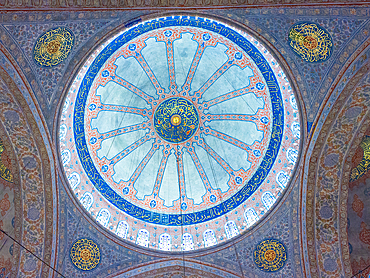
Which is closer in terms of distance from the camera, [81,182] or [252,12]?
[252,12]

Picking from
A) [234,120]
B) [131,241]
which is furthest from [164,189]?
[234,120]

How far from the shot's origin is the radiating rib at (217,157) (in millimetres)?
12617

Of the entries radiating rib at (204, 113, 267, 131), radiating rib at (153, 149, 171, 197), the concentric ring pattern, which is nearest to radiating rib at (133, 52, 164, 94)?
the concentric ring pattern

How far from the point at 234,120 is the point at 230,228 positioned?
159 inches

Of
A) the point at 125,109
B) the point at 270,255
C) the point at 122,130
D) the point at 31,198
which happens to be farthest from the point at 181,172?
the point at 31,198

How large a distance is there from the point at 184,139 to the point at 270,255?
5.46 meters

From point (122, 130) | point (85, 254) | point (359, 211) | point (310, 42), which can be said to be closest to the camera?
point (310, 42)

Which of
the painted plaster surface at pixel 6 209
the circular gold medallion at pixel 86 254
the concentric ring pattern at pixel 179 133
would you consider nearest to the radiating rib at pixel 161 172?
the concentric ring pattern at pixel 179 133

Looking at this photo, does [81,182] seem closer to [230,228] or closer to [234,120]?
[230,228]

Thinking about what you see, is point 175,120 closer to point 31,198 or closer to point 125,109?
point 125,109

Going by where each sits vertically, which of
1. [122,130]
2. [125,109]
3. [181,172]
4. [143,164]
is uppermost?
[125,109]

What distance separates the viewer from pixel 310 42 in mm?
7660

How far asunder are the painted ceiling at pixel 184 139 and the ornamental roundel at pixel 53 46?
24mm

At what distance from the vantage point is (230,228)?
10773mm
